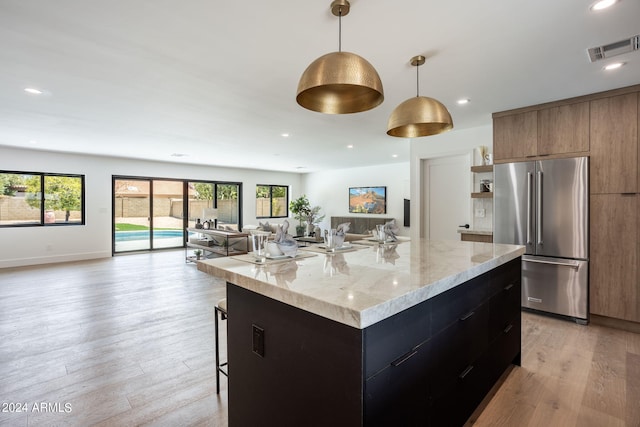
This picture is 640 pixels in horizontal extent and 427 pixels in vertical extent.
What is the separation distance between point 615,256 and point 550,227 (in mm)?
630

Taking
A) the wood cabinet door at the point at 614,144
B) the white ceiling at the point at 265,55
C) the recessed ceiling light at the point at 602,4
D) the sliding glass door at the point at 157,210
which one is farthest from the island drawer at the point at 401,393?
the sliding glass door at the point at 157,210

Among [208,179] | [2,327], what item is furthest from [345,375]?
[208,179]

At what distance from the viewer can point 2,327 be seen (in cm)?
333

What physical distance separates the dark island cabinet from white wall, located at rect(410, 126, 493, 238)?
3.35m

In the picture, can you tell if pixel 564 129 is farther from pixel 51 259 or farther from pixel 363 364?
pixel 51 259

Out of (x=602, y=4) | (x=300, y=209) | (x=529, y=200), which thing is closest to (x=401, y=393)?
(x=602, y=4)

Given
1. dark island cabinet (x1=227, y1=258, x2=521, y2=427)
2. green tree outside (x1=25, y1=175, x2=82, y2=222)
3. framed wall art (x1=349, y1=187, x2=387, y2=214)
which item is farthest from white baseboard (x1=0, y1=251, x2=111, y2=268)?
dark island cabinet (x1=227, y1=258, x2=521, y2=427)

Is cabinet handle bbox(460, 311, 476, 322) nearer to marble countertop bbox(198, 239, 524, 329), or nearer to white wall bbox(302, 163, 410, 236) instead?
marble countertop bbox(198, 239, 524, 329)

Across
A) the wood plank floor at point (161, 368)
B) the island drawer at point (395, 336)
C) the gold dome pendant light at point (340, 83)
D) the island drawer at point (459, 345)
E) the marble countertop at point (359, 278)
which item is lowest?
the wood plank floor at point (161, 368)

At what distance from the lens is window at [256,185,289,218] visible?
11028mm

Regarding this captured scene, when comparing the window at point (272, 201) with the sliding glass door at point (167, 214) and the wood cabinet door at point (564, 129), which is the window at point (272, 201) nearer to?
the sliding glass door at point (167, 214)

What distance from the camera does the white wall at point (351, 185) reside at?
8938 millimetres

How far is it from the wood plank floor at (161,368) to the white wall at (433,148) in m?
2.14

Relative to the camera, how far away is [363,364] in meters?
1.04
